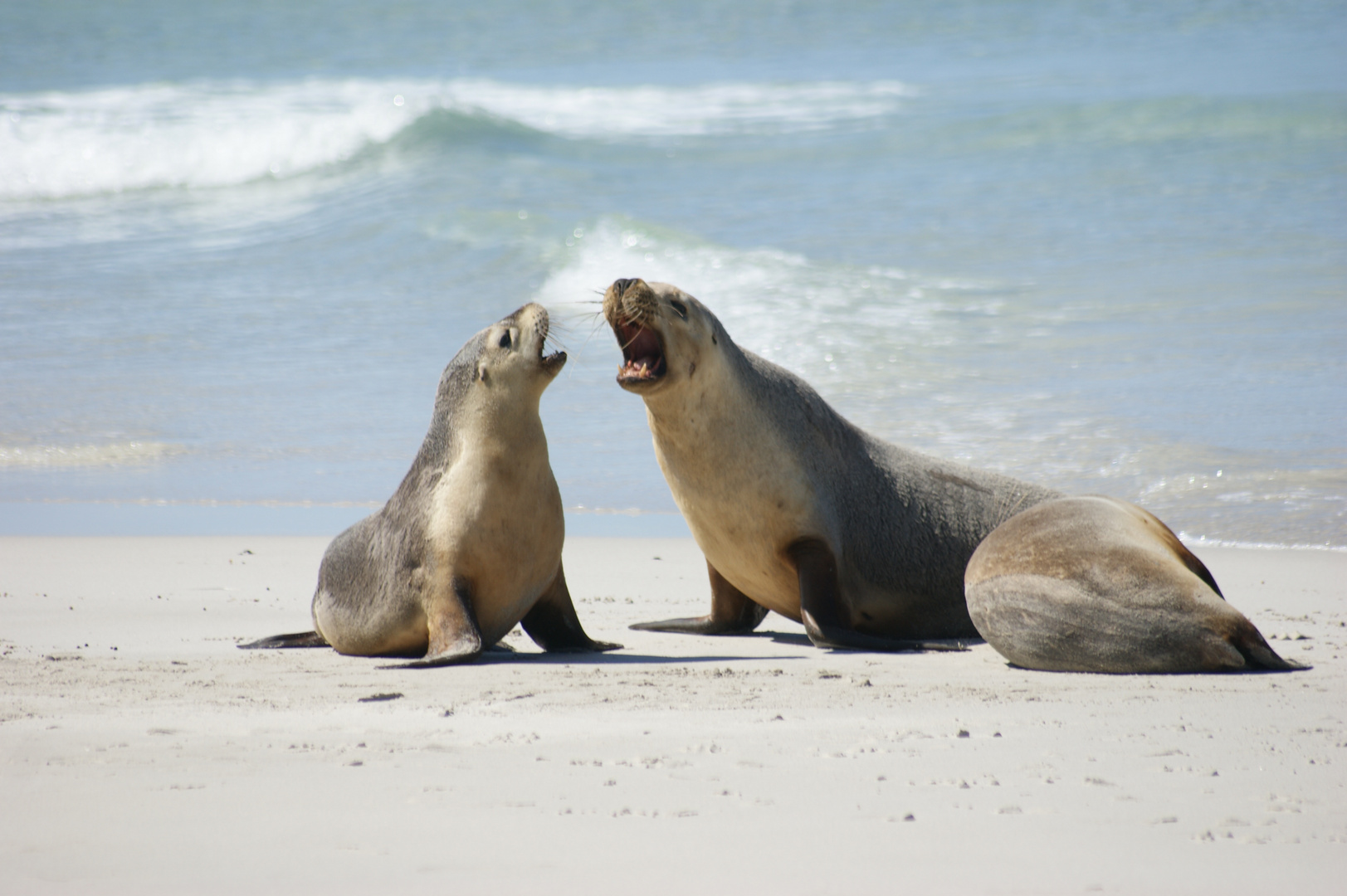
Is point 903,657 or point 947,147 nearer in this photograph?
point 903,657

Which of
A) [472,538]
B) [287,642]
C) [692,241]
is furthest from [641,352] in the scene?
[692,241]

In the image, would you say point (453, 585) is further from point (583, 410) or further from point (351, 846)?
point (583, 410)

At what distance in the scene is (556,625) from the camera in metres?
5.42

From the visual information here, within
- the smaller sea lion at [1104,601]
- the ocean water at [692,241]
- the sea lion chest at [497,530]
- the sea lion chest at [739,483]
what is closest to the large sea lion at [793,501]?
the sea lion chest at [739,483]

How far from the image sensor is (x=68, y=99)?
27.3m

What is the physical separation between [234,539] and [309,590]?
1.14 m

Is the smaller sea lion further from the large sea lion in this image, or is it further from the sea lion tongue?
the sea lion tongue

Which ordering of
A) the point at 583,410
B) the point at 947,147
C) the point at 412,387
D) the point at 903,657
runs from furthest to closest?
the point at 947,147 → the point at 412,387 → the point at 583,410 → the point at 903,657

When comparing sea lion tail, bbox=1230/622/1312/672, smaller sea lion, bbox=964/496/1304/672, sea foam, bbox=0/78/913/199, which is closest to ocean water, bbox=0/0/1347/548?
sea foam, bbox=0/78/913/199

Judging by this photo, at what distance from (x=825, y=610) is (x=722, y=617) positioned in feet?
2.02

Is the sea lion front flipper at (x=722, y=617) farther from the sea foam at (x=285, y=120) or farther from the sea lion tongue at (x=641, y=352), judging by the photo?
the sea foam at (x=285, y=120)

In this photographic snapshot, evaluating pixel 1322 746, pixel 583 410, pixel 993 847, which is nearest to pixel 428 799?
pixel 993 847

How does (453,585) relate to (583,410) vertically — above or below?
below

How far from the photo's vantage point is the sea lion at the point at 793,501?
18.3 feet
